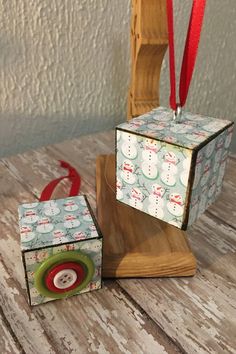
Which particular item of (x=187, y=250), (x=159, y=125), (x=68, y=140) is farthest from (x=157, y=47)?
(x=68, y=140)

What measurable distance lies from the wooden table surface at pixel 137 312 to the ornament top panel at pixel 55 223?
8 centimetres

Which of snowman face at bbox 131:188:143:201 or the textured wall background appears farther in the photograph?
the textured wall background

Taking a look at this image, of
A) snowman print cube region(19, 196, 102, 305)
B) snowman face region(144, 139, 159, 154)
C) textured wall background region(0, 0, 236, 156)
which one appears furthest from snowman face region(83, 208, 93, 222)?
textured wall background region(0, 0, 236, 156)

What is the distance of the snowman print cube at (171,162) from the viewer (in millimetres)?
370

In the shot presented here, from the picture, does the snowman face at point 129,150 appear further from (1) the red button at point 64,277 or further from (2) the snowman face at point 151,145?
(1) the red button at point 64,277

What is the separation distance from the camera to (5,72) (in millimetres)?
719

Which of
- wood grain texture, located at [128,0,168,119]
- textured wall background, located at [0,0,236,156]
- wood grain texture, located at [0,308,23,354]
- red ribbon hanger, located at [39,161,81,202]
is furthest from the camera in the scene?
textured wall background, located at [0,0,236,156]

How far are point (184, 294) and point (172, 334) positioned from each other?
6cm

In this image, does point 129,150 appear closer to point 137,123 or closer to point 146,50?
point 137,123

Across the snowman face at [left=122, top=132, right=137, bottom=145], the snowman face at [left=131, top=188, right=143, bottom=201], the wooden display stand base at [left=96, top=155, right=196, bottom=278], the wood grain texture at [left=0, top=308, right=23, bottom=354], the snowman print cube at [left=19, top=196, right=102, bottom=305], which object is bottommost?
the wood grain texture at [left=0, top=308, right=23, bottom=354]

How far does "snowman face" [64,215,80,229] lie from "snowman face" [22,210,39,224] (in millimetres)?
34

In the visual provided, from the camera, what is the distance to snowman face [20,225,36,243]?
15.0 inches

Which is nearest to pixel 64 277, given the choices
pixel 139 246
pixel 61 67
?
pixel 139 246

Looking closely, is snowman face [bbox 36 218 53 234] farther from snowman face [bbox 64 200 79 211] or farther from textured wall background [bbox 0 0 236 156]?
textured wall background [bbox 0 0 236 156]
